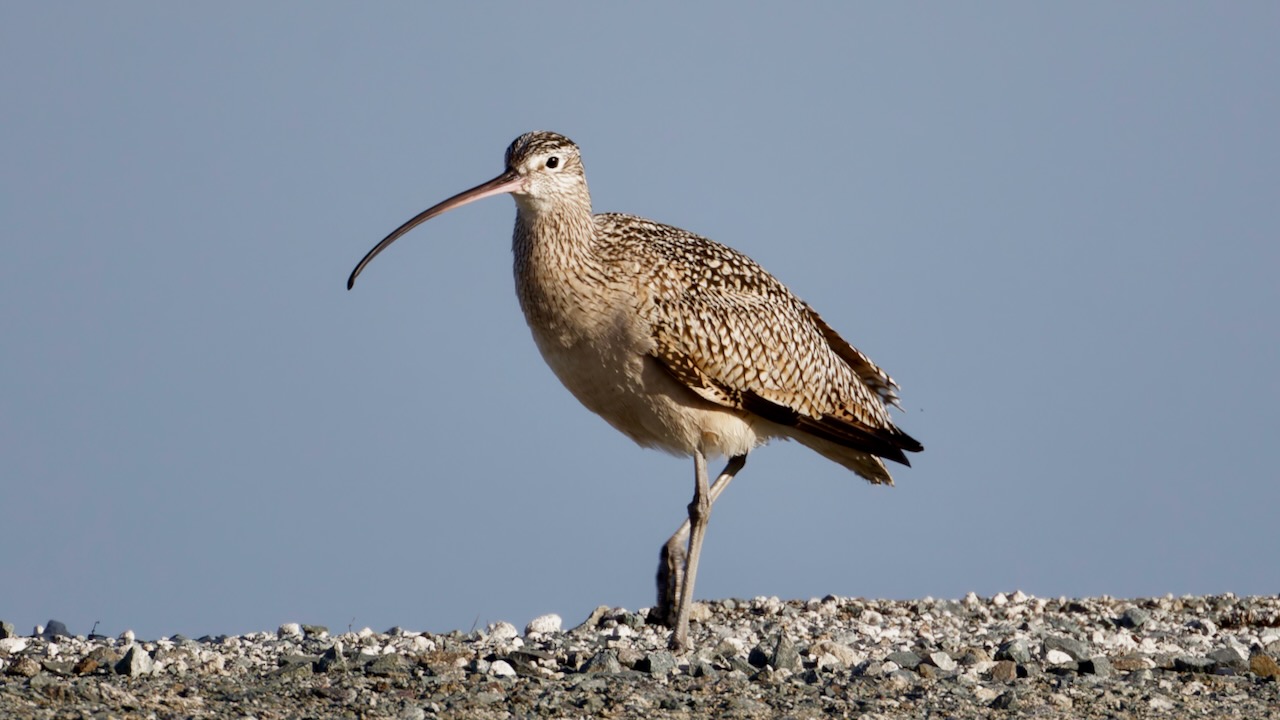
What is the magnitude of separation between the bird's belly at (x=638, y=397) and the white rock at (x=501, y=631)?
1.61 meters

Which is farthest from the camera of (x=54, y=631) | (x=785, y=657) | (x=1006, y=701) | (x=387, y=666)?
(x=54, y=631)

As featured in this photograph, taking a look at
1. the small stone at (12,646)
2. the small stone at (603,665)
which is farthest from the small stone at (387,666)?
the small stone at (12,646)

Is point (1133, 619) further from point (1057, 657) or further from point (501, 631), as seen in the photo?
point (501, 631)

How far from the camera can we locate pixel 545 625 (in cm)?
1139

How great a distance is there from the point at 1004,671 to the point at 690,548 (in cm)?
267

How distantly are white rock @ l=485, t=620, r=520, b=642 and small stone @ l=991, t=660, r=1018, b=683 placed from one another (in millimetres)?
3255

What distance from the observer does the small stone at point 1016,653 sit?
1002 cm

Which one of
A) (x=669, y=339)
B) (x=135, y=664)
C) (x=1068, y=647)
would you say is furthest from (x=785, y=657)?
(x=135, y=664)

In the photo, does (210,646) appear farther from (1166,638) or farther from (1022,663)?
(1166,638)

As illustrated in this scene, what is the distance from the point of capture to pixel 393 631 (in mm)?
11031

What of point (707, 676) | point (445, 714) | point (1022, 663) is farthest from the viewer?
point (1022, 663)

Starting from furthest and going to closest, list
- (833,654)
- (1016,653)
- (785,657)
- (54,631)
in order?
(54,631), (1016,653), (833,654), (785,657)

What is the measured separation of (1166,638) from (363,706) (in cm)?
635

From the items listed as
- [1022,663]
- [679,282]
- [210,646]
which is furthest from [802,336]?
[210,646]
